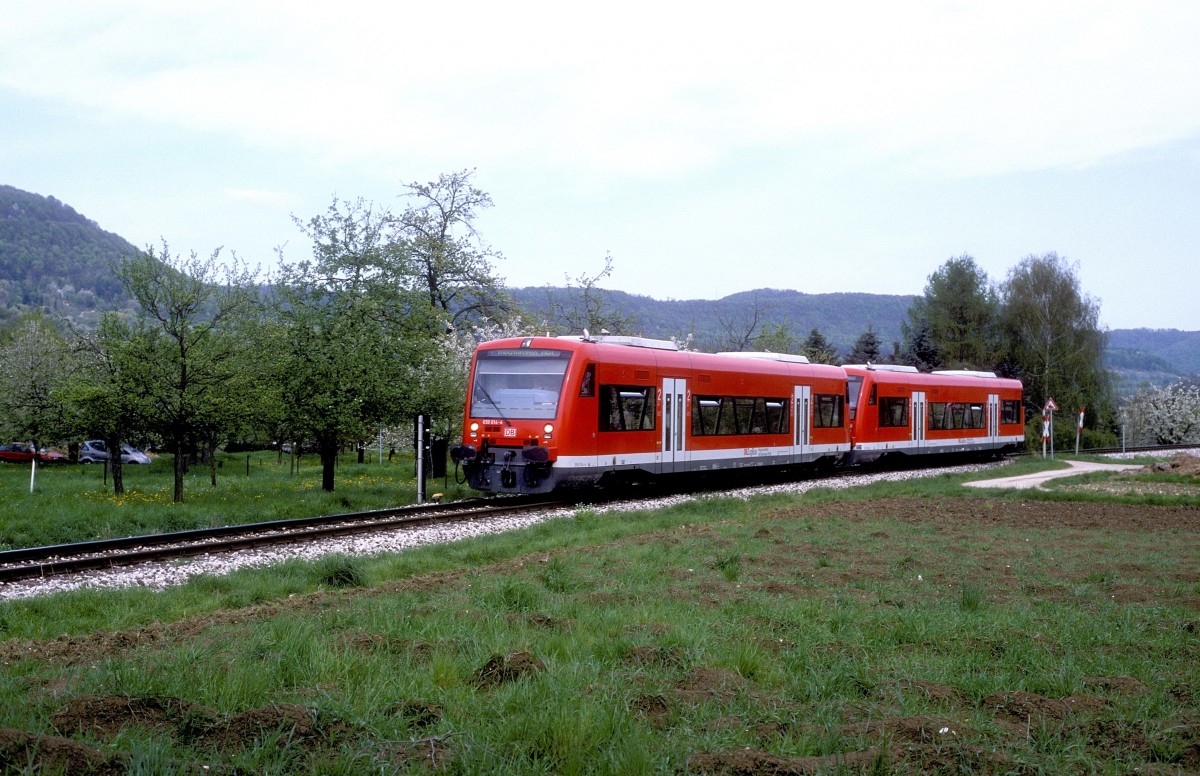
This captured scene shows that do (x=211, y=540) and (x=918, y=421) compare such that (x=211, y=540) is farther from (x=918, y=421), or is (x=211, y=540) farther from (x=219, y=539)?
(x=918, y=421)

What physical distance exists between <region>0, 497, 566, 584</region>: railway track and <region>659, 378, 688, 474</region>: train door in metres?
4.48

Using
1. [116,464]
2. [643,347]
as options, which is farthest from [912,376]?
[116,464]

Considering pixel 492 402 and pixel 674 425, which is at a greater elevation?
pixel 492 402

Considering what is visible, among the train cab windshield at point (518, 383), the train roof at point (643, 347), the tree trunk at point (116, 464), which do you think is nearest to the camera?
the train cab windshield at point (518, 383)

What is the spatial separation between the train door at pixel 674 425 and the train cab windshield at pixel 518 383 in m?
3.39

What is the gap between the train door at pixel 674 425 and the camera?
22.3m

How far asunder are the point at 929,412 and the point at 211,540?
28370mm

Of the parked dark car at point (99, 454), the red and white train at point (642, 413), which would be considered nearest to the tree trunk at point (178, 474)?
the red and white train at point (642, 413)

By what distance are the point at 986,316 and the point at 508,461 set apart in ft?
212

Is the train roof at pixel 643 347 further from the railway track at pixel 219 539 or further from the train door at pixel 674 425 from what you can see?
the railway track at pixel 219 539

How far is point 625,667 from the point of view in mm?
6012

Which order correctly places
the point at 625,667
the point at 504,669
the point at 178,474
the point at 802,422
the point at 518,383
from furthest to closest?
the point at 802,422, the point at 178,474, the point at 518,383, the point at 625,667, the point at 504,669

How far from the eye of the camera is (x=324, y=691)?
16.9 feet

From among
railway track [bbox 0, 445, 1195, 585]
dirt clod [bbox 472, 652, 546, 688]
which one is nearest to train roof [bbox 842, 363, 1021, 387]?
railway track [bbox 0, 445, 1195, 585]
